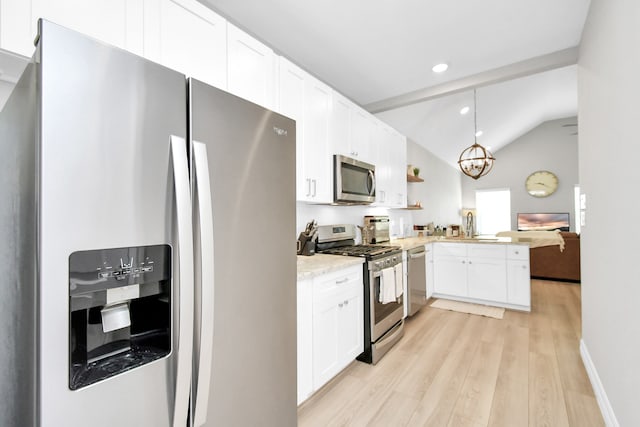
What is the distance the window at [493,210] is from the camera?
864 centimetres

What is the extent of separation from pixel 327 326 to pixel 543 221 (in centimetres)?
854

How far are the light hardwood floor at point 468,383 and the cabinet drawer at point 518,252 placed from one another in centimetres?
86

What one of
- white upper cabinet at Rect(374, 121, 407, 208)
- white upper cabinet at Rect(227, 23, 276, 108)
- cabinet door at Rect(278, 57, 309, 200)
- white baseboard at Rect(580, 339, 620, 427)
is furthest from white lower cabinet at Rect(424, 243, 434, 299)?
white upper cabinet at Rect(227, 23, 276, 108)

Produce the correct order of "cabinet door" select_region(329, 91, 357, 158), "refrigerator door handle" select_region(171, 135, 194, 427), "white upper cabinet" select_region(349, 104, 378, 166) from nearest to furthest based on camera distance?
"refrigerator door handle" select_region(171, 135, 194, 427)
"cabinet door" select_region(329, 91, 357, 158)
"white upper cabinet" select_region(349, 104, 378, 166)

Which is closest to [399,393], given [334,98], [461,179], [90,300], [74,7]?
[90,300]

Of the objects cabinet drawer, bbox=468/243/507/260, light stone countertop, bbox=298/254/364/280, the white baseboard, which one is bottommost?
the white baseboard

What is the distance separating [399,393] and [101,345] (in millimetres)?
1952

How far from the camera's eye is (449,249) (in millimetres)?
4254

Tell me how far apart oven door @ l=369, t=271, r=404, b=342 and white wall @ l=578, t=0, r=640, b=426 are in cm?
145

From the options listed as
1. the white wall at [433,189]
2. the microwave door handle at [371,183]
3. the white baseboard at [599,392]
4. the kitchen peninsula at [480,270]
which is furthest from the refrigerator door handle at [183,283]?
the white wall at [433,189]

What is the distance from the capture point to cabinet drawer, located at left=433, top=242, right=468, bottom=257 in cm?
415

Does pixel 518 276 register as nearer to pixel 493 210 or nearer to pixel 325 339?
pixel 325 339

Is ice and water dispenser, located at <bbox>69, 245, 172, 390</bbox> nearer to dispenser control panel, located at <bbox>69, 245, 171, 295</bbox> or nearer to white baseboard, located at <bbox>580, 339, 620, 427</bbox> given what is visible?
dispenser control panel, located at <bbox>69, 245, 171, 295</bbox>

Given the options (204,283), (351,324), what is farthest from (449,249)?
(204,283)
